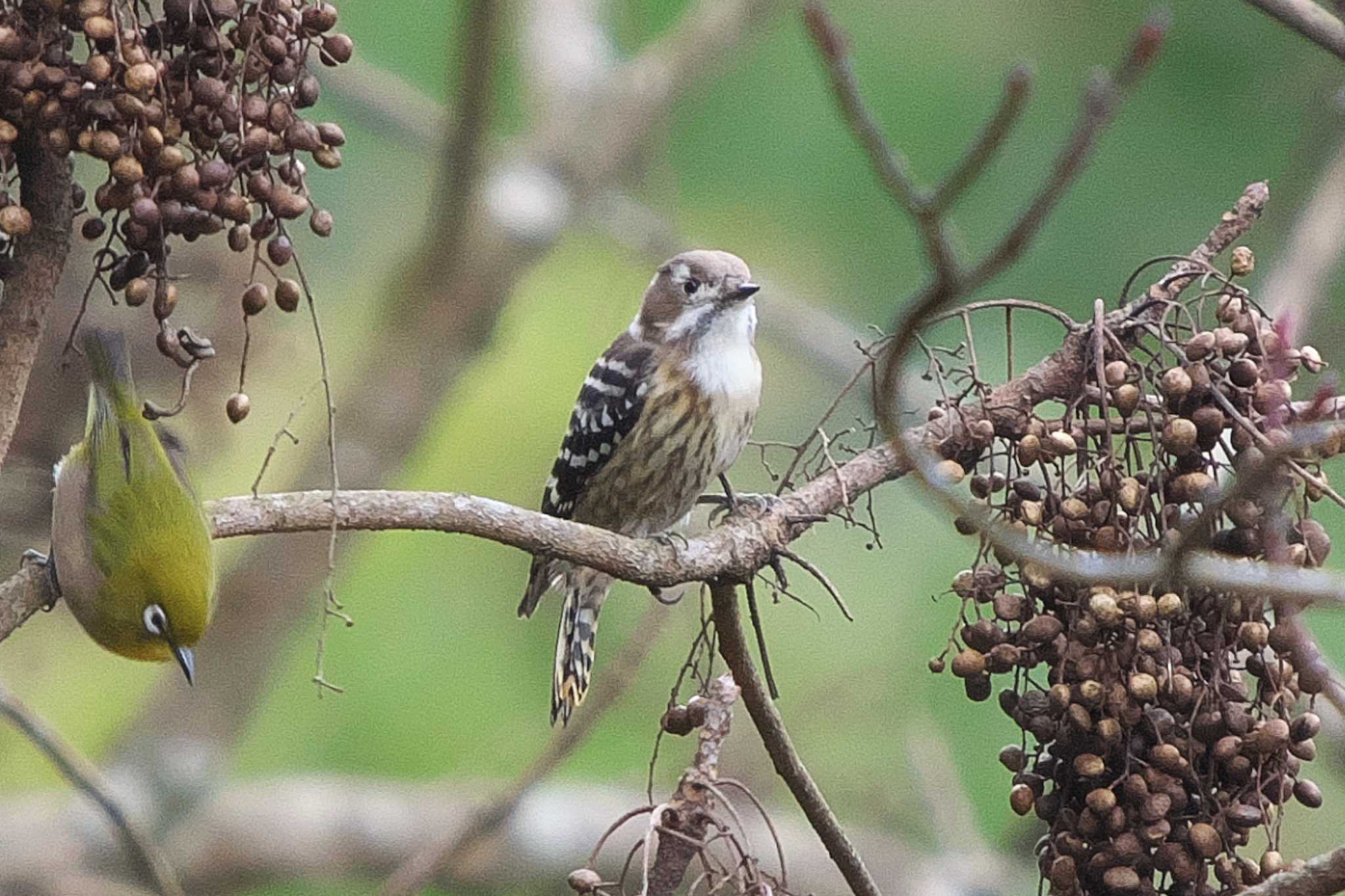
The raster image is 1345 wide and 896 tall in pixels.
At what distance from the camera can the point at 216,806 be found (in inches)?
310

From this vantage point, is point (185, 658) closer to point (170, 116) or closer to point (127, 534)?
point (127, 534)

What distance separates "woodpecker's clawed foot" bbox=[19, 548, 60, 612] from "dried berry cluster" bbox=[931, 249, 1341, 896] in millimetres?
1548

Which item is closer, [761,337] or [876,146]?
[876,146]

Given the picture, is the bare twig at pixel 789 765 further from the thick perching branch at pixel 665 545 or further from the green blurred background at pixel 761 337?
the green blurred background at pixel 761 337

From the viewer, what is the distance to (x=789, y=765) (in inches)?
118

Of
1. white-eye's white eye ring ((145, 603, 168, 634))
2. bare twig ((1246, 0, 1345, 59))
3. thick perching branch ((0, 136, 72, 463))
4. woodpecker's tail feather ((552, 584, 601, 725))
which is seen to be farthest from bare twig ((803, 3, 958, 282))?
woodpecker's tail feather ((552, 584, 601, 725))

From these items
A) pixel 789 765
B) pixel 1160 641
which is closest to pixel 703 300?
pixel 789 765

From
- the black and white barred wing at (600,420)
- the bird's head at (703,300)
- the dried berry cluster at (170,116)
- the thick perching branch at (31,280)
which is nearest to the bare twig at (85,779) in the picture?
the thick perching branch at (31,280)

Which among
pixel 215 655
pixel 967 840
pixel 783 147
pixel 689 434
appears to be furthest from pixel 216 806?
pixel 783 147

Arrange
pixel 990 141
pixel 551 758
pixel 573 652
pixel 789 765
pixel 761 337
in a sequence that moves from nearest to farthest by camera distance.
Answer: pixel 990 141
pixel 789 765
pixel 551 758
pixel 573 652
pixel 761 337

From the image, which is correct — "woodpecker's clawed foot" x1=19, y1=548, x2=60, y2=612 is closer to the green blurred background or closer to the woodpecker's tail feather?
the woodpecker's tail feather

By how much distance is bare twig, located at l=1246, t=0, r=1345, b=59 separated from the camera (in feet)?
9.27

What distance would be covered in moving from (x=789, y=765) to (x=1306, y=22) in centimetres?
142

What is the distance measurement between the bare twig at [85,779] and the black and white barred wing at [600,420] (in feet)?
4.22
